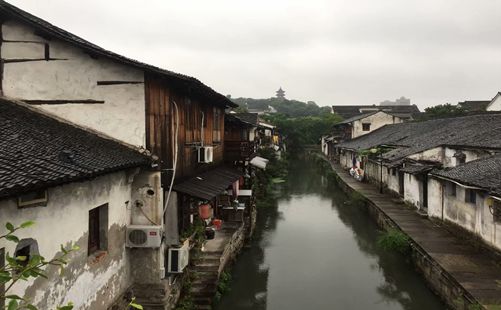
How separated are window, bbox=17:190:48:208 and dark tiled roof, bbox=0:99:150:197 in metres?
0.42

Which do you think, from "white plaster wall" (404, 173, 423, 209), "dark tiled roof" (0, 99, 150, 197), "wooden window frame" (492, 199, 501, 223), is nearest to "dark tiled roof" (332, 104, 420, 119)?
"white plaster wall" (404, 173, 423, 209)

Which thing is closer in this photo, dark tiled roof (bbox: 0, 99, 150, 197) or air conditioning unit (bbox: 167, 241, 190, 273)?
dark tiled roof (bbox: 0, 99, 150, 197)

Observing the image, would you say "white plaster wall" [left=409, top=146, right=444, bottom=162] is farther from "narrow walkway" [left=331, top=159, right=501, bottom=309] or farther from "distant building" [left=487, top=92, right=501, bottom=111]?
"distant building" [left=487, top=92, right=501, bottom=111]

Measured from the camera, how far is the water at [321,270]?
12117mm

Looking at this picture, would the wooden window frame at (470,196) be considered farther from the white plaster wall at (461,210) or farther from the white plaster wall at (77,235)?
the white plaster wall at (77,235)

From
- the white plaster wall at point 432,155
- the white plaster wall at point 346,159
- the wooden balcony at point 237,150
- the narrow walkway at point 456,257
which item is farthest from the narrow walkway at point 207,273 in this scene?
the white plaster wall at point 346,159

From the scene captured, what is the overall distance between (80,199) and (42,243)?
116 centimetres

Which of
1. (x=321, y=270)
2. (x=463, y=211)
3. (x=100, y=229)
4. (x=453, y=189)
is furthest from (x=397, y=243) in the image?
(x=100, y=229)

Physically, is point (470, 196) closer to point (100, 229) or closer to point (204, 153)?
point (204, 153)

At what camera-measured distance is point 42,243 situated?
5.91 m

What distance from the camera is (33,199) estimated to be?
568 centimetres

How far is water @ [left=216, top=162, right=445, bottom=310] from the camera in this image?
39.8ft

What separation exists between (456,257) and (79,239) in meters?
11.4

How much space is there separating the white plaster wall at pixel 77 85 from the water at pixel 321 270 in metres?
6.26
